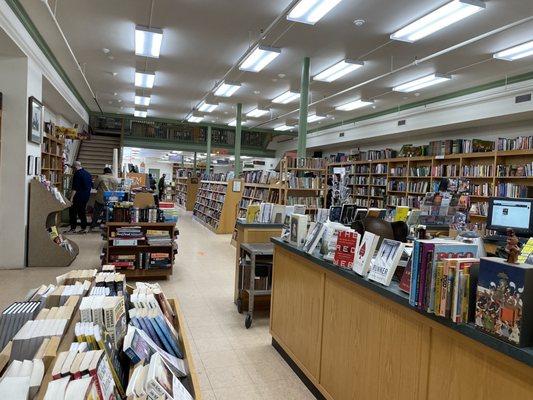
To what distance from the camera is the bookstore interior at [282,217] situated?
155 cm

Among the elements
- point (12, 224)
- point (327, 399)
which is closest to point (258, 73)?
point (12, 224)

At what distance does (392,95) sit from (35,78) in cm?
769

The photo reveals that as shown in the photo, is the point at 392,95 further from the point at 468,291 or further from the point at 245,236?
the point at 468,291

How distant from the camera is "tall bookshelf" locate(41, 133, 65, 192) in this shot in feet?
26.1

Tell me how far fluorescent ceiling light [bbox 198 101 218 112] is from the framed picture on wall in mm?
5893

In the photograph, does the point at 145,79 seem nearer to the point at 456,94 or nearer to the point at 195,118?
the point at 195,118

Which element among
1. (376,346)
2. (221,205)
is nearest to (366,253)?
(376,346)

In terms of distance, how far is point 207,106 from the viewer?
1245cm

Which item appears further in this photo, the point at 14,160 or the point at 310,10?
the point at 14,160

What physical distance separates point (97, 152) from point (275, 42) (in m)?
10.6

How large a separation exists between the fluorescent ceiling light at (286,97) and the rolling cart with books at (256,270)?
6.47 metres

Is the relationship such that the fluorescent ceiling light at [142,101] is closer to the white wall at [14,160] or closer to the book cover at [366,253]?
the white wall at [14,160]

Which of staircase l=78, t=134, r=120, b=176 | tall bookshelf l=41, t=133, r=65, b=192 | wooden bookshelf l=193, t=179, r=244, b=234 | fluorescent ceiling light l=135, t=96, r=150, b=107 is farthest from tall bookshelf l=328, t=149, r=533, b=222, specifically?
staircase l=78, t=134, r=120, b=176

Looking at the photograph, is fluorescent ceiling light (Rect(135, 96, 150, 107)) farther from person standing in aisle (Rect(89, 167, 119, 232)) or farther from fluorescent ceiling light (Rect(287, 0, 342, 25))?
fluorescent ceiling light (Rect(287, 0, 342, 25))
